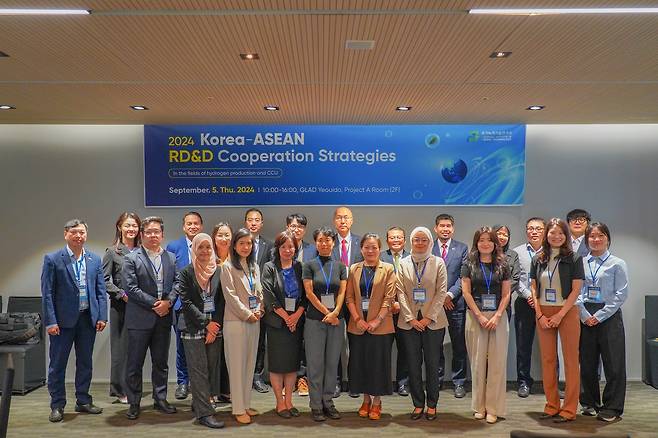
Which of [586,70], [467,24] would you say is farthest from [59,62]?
[586,70]

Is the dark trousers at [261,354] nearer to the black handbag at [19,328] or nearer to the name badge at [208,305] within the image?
the name badge at [208,305]

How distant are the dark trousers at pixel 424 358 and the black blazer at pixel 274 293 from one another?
947mm

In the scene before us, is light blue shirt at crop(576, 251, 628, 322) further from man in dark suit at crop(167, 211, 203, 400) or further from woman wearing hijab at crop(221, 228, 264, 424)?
man in dark suit at crop(167, 211, 203, 400)

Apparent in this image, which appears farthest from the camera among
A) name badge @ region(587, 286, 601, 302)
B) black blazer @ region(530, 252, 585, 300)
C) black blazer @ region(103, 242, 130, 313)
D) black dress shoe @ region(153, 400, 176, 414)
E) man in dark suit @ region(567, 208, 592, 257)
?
man in dark suit @ region(567, 208, 592, 257)

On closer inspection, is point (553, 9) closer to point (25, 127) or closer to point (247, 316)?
point (247, 316)

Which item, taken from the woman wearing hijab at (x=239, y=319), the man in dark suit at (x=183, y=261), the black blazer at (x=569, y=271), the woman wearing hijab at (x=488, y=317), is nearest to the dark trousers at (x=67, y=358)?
the man in dark suit at (x=183, y=261)

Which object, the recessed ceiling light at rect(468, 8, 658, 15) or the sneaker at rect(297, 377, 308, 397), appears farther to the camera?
the sneaker at rect(297, 377, 308, 397)

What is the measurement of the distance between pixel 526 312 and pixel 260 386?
288cm

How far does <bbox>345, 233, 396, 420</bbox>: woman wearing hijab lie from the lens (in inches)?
201

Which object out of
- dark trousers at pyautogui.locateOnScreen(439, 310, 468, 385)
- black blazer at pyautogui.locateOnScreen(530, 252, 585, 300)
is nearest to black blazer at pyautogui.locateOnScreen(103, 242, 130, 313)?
dark trousers at pyautogui.locateOnScreen(439, 310, 468, 385)

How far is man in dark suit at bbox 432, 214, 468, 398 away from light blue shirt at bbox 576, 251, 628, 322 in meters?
1.19

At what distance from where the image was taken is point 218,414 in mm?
5297

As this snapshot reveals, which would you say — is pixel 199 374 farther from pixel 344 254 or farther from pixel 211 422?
pixel 344 254

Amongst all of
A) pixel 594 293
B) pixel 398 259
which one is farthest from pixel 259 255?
pixel 594 293
